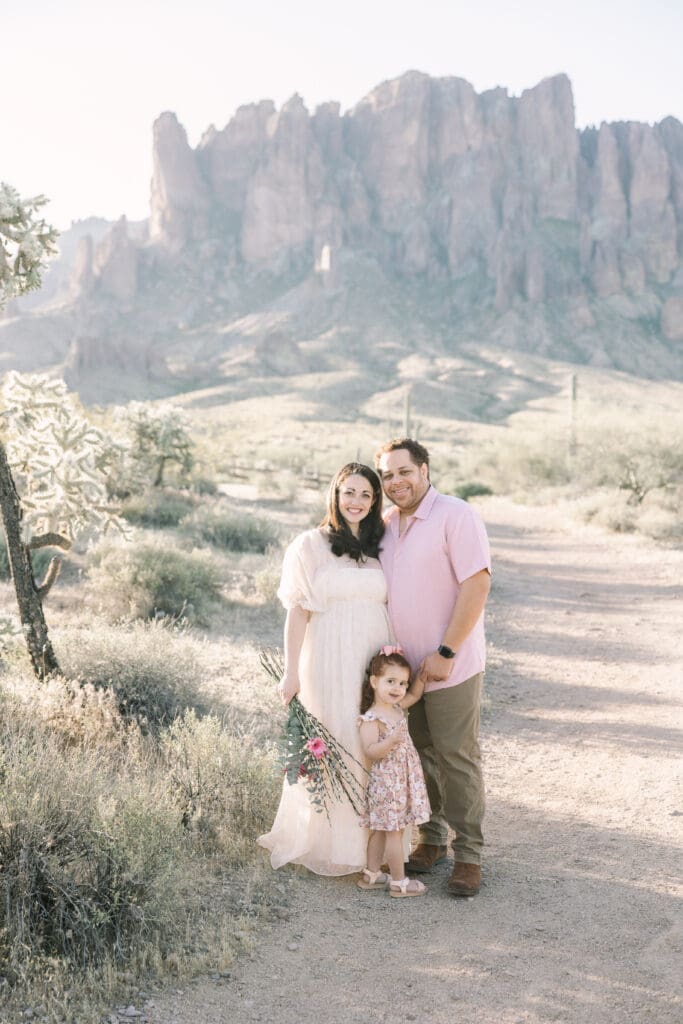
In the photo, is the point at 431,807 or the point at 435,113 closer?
the point at 431,807

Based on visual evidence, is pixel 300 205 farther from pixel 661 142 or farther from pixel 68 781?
pixel 68 781

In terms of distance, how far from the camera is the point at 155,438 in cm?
1938

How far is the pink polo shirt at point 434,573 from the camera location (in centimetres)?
418

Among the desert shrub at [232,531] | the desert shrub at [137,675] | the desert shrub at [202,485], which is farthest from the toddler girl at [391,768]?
the desert shrub at [202,485]

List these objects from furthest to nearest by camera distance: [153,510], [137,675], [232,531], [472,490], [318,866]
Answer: [472,490] → [153,510] → [232,531] → [137,675] → [318,866]

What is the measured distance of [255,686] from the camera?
24.0ft

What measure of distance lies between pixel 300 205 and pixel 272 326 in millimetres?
35946

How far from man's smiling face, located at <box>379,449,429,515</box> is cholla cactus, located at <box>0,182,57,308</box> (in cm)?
223

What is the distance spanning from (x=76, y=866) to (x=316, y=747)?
1197mm

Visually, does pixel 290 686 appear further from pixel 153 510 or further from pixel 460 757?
pixel 153 510

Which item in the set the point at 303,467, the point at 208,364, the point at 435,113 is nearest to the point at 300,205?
the point at 435,113

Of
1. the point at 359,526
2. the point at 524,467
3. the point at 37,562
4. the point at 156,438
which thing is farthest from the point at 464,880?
the point at 524,467

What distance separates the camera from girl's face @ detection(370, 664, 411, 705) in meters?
4.12

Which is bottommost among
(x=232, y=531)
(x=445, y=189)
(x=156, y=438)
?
(x=232, y=531)
